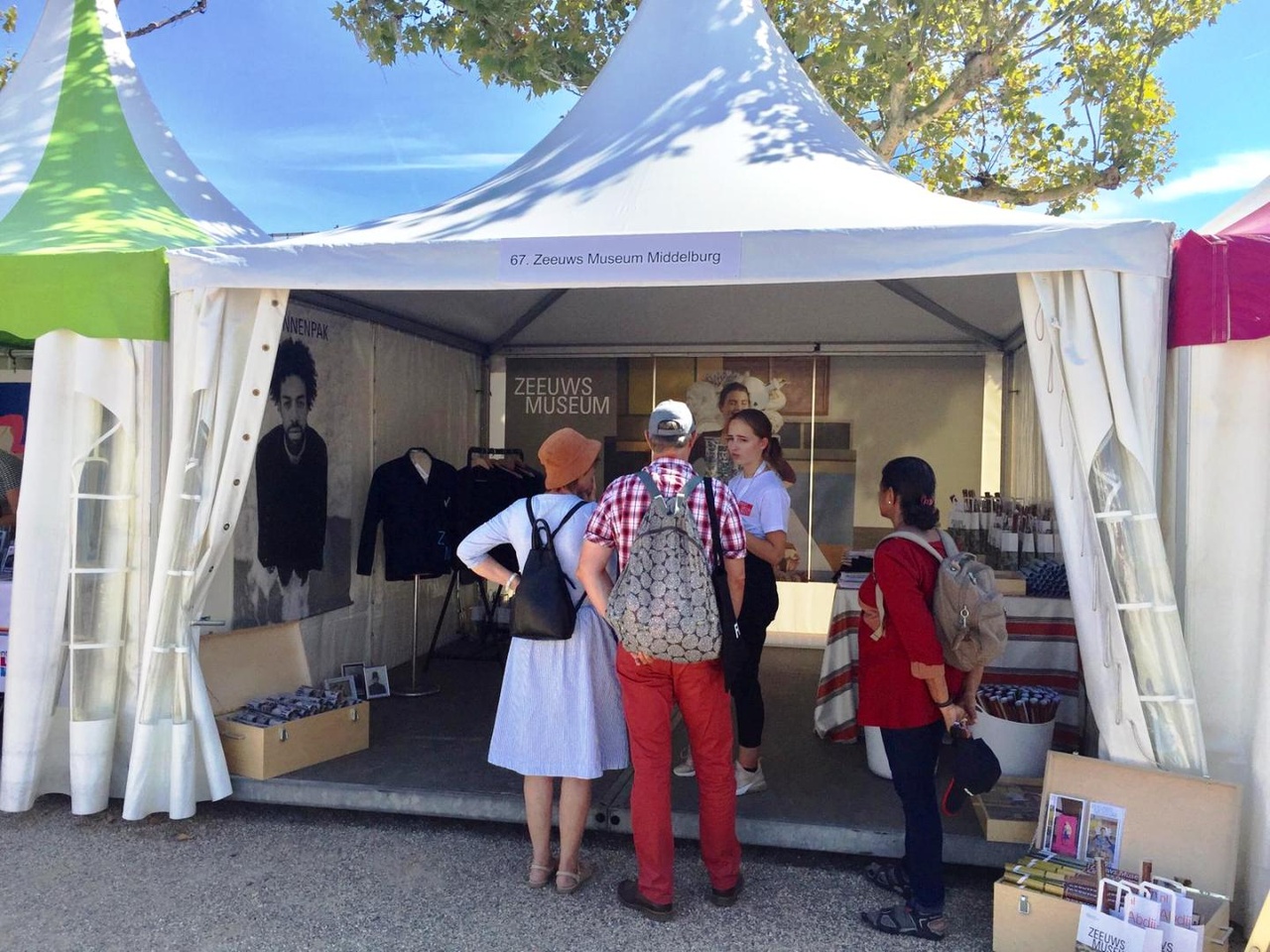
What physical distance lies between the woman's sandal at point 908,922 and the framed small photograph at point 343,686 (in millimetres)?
2552

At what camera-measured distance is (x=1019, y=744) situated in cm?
375

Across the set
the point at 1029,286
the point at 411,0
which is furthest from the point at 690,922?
the point at 411,0

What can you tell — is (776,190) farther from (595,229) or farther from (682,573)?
(682,573)

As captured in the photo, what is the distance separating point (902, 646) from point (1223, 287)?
1368 millimetres

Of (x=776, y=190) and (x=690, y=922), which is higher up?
(x=776, y=190)

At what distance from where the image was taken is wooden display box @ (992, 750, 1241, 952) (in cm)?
258

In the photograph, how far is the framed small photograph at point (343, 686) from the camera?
4.53 m

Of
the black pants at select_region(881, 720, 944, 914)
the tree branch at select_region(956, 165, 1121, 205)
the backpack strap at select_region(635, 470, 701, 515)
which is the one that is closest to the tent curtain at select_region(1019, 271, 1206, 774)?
the black pants at select_region(881, 720, 944, 914)

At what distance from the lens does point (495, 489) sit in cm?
605

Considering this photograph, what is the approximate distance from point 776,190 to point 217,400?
2.24m

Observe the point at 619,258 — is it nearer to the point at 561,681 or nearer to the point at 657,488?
the point at 657,488

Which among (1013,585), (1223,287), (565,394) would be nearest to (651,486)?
(1223,287)

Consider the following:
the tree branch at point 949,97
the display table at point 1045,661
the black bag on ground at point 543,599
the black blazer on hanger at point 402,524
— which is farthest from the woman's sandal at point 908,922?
the tree branch at point 949,97

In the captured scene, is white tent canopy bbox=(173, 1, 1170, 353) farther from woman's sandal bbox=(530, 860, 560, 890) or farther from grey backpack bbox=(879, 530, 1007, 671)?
woman's sandal bbox=(530, 860, 560, 890)
